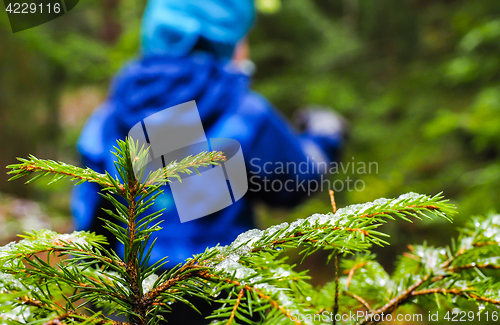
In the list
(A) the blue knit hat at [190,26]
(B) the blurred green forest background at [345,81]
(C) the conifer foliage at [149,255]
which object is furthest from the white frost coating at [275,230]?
(B) the blurred green forest background at [345,81]

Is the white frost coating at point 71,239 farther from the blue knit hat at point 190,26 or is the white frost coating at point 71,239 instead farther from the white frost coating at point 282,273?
the blue knit hat at point 190,26

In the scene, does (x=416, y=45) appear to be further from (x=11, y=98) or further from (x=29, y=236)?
(x=11, y=98)

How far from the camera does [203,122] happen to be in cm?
132

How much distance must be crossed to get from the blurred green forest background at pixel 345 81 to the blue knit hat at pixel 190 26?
1641 millimetres

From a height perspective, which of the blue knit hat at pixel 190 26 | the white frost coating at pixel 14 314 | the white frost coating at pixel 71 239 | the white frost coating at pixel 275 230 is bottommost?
the white frost coating at pixel 14 314

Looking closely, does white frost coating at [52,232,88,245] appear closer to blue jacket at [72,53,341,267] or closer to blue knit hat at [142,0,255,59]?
blue jacket at [72,53,341,267]

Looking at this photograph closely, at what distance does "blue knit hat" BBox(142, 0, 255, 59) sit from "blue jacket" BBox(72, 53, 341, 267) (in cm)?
10

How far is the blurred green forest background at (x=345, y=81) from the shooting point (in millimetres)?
3273

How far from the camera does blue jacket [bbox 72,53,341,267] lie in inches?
49.0

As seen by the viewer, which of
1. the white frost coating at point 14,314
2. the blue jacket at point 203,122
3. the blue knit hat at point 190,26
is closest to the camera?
the white frost coating at point 14,314

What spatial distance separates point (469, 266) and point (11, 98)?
559 cm

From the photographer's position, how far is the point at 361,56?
429 centimetres

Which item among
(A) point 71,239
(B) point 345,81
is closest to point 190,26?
(A) point 71,239

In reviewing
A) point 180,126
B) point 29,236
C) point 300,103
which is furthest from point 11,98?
point 29,236
